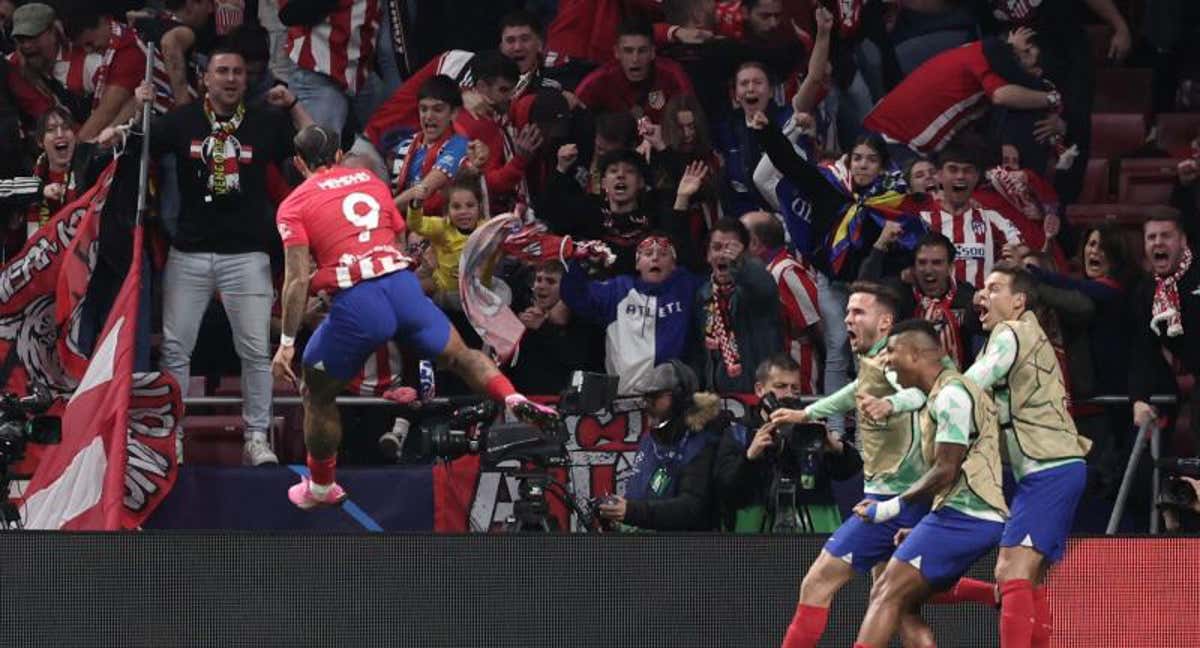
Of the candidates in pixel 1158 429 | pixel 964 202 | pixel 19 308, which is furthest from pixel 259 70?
pixel 1158 429

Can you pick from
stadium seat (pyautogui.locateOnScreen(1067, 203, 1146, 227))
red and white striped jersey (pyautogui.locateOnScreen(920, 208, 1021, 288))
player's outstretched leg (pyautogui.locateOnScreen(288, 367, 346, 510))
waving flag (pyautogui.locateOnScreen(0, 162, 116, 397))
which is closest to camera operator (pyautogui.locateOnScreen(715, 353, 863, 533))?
red and white striped jersey (pyautogui.locateOnScreen(920, 208, 1021, 288))

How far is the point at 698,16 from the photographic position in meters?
16.0

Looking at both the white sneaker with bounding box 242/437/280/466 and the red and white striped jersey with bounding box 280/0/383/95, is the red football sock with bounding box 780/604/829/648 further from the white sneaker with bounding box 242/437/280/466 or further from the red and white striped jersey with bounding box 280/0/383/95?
the red and white striped jersey with bounding box 280/0/383/95

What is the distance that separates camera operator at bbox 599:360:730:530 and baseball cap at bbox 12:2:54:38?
448cm

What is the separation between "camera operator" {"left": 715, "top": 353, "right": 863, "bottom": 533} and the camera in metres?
12.6

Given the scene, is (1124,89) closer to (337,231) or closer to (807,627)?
(337,231)

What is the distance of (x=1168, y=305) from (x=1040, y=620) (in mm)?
3052

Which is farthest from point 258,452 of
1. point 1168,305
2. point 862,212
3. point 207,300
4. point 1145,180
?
point 1145,180

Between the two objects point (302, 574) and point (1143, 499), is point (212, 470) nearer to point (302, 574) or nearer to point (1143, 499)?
point (302, 574)

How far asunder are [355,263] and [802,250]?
10.0 ft

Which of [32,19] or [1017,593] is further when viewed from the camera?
[32,19]

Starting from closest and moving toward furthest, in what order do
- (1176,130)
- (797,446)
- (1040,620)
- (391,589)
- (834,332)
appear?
(1040,620), (391,589), (797,446), (834,332), (1176,130)

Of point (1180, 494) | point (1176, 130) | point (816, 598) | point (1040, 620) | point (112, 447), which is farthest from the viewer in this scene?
point (1176, 130)

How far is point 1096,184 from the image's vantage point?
1652 centimetres
